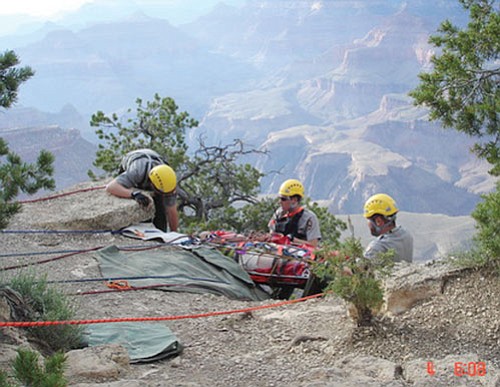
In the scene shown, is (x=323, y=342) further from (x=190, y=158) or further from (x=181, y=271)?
(x=190, y=158)

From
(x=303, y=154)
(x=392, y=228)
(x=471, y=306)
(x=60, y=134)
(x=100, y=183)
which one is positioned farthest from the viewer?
(x=303, y=154)

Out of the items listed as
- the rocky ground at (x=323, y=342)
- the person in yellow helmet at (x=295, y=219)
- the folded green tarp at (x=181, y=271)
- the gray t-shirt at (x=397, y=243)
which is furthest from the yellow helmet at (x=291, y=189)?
the rocky ground at (x=323, y=342)

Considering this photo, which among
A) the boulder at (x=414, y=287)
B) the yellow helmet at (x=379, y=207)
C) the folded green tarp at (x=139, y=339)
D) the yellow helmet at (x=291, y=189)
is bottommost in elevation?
the folded green tarp at (x=139, y=339)

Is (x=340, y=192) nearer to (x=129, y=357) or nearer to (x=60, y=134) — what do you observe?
(x=60, y=134)

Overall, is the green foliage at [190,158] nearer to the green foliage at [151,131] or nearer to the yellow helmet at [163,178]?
the green foliage at [151,131]

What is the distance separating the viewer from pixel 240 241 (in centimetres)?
940

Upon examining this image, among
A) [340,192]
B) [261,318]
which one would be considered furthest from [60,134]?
[261,318]

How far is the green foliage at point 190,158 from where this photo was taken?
17141mm

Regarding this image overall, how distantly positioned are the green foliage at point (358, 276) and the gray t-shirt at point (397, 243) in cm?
204

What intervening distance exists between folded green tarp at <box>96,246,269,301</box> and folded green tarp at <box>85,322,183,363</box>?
1.93m

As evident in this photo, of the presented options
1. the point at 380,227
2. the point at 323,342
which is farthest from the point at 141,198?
the point at 323,342

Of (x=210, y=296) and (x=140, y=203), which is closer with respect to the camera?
(x=210, y=296)

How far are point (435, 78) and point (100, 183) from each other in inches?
284
